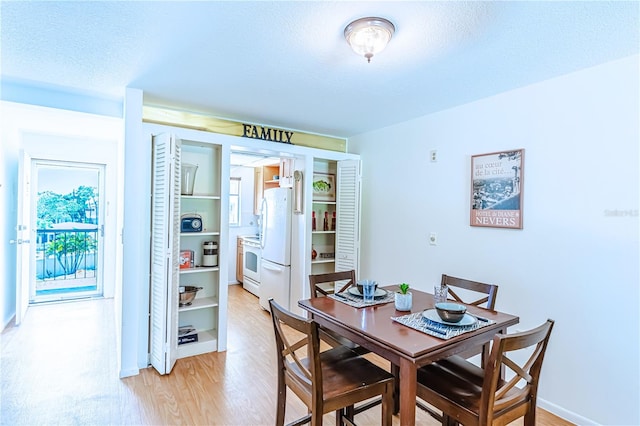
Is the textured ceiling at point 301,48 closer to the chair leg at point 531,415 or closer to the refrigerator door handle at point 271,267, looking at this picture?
the chair leg at point 531,415

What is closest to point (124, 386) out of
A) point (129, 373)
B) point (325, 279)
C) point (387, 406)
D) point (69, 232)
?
point (129, 373)

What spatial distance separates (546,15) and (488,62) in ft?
1.63

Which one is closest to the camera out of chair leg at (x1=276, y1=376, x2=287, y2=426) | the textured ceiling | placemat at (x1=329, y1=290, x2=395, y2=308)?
the textured ceiling

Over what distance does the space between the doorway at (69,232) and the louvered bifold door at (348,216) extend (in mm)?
3541

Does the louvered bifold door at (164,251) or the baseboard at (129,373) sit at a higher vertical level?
the louvered bifold door at (164,251)

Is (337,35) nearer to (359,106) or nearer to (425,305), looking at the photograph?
(359,106)

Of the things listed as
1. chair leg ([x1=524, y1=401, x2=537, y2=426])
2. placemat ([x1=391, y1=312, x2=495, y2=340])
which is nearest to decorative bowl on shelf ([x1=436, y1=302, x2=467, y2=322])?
placemat ([x1=391, y1=312, x2=495, y2=340])

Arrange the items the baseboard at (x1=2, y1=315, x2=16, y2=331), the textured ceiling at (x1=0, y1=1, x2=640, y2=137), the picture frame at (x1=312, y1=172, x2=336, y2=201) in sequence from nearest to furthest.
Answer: the textured ceiling at (x1=0, y1=1, x2=640, y2=137) → the baseboard at (x1=2, y1=315, x2=16, y2=331) → the picture frame at (x1=312, y1=172, x2=336, y2=201)

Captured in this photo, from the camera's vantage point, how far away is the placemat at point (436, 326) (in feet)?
5.21

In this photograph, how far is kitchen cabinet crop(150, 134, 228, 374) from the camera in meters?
2.66

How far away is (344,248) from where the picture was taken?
388 cm

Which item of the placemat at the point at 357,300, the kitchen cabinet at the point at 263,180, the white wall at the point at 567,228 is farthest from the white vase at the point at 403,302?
the kitchen cabinet at the point at 263,180

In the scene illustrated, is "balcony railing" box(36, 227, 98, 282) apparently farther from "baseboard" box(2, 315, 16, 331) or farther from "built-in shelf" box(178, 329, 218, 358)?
"built-in shelf" box(178, 329, 218, 358)

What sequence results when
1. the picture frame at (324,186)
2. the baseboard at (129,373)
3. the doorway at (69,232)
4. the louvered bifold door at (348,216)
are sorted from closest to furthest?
the baseboard at (129,373) → the louvered bifold door at (348,216) → the picture frame at (324,186) → the doorway at (69,232)
